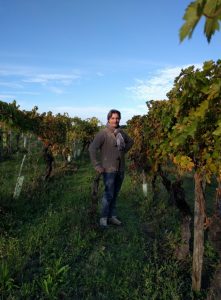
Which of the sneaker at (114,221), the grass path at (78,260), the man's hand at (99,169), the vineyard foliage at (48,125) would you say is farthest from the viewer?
the vineyard foliage at (48,125)

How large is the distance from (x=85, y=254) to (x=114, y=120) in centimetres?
251

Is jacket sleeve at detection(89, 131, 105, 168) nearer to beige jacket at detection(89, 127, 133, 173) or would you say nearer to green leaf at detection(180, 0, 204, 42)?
beige jacket at detection(89, 127, 133, 173)

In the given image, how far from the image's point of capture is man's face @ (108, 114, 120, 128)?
729cm

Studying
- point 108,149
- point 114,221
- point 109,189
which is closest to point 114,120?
point 108,149

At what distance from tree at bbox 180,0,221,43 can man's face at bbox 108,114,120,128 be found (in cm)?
635

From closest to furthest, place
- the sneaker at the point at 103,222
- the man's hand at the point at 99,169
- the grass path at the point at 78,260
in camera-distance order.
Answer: the grass path at the point at 78,260 < the man's hand at the point at 99,169 < the sneaker at the point at 103,222

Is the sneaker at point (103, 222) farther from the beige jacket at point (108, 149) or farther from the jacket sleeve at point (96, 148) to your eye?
the jacket sleeve at point (96, 148)

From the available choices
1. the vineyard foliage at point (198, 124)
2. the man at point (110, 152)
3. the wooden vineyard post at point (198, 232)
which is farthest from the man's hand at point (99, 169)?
the wooden vineyard post at point (198, 232)

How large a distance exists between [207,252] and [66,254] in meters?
2.90

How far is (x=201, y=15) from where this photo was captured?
0.91 meters

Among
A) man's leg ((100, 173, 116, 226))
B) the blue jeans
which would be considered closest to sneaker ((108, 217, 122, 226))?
the blue jeans

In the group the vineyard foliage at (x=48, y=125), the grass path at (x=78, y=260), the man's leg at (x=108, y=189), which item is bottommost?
the grass path at (x=78, y=260)

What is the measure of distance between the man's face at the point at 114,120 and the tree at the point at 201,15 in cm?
635

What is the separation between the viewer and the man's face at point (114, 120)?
729 cm
